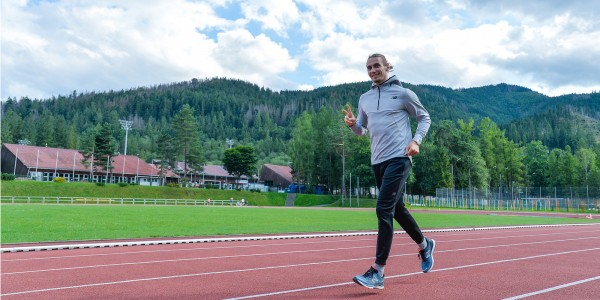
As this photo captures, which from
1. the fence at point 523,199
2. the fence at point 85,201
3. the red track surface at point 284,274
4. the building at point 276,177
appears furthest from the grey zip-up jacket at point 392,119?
the building at point 276,177

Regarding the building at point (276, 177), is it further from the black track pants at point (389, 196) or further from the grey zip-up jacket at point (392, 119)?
the black track pants at point (389, 196)

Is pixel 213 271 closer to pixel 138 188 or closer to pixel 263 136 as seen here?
pixel 138 188

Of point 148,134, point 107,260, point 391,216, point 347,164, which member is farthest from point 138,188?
point 148,134

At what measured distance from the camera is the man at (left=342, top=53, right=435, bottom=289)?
4.84 meters

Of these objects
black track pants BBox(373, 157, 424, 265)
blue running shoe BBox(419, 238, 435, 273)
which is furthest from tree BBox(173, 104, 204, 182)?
black track pants BBox(373, 157, 424, 265)

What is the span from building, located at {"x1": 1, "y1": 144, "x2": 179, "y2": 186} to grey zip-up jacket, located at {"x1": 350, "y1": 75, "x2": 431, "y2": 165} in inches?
3075

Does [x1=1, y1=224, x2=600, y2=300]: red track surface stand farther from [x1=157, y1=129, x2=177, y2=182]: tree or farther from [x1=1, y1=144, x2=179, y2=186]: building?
[x1=157, y1=129, x2=177, y2=182]: tree

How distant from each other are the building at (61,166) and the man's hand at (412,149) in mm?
78492

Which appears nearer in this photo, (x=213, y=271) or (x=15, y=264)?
(x=213, y=271)

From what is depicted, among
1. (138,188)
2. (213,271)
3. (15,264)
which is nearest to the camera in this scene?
(213,271)

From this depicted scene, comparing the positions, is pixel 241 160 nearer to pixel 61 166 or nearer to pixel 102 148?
pixel 102 148

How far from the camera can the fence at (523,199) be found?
173 feet

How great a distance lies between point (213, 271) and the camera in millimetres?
6195

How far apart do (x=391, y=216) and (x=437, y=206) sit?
194 feet
